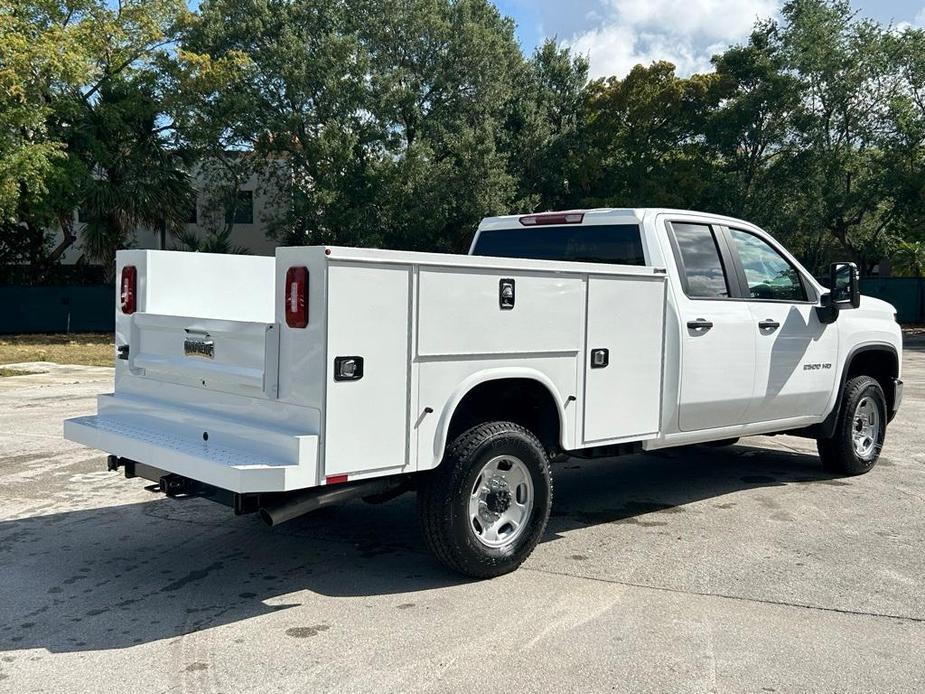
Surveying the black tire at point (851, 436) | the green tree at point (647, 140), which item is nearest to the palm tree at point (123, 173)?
the green tree at point (647, 140)

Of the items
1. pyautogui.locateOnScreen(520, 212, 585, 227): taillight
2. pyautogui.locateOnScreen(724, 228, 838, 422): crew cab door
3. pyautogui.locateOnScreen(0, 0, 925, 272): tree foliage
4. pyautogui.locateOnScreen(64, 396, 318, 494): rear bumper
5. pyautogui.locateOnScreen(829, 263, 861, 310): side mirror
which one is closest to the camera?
pyautogui.locateOnScreen(64, 396, 318, 494): rear bumper

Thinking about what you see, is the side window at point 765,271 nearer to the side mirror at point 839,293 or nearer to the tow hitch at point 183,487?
the side mirror at point 839,293

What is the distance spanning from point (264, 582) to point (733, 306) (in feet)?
12.4

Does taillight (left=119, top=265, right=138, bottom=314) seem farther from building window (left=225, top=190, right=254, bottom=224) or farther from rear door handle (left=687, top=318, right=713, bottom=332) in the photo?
building window (left=225, top=190, right=254, bottom=224)

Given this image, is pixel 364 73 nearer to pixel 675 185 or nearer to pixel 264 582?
pixel 675 185

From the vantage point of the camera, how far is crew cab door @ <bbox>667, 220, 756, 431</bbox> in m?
6.41

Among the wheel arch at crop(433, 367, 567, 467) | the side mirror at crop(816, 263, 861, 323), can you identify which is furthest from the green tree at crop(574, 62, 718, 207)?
the wheel arch at crop(433, 367, 567, 467)

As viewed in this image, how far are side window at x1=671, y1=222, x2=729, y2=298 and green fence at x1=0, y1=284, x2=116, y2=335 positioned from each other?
25443 mm

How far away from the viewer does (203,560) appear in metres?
5.74

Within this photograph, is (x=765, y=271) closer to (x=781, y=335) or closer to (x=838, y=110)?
(x=781, y=335)

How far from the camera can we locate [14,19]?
2189cm

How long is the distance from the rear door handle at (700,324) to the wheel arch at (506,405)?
4.46ft

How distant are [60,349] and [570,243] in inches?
781

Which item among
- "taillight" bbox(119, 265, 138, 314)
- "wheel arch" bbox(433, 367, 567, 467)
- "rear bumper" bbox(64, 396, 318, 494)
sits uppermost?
"taillight" bbox(119, 265, 138, 314)
